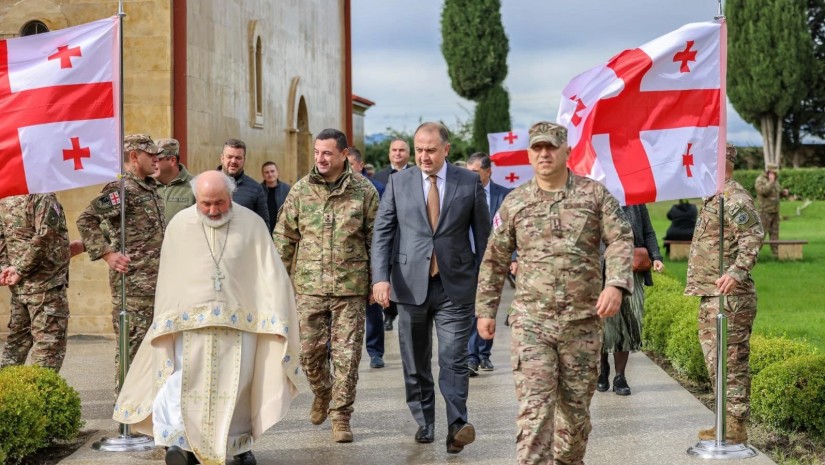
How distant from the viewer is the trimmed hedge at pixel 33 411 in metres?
7.79

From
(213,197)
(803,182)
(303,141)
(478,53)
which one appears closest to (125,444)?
(213,197)

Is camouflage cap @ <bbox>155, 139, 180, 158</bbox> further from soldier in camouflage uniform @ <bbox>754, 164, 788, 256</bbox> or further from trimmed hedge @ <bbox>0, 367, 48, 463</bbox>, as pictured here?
soldier in camouflage uniform @ <bbox>754, 164, 788, 256</bbox>

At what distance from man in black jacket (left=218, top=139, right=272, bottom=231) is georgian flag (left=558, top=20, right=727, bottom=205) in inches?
145

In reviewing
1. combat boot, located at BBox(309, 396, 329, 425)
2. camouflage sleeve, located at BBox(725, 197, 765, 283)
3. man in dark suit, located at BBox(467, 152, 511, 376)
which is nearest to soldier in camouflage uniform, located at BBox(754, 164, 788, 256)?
man in dark suit, located at BBox(467, 152, 511, 376)

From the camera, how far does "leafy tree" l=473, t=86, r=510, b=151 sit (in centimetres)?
5638

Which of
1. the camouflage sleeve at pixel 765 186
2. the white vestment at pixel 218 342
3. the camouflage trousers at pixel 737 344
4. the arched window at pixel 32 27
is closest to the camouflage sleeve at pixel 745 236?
the camouflage trousers at pixel 737 344

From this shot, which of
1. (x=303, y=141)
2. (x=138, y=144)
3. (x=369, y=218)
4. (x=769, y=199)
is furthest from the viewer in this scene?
(x=769, y=199)

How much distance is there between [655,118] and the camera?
8.31 m

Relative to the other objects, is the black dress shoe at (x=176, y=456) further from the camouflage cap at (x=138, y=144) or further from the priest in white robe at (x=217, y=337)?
the camouflage cap at (x=138, y=144)

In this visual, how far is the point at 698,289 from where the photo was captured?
852 cm

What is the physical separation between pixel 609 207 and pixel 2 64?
4442mm

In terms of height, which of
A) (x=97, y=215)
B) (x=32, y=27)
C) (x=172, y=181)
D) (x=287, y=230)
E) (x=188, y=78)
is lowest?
(x=287, y=230)

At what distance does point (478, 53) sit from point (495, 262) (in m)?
53.5

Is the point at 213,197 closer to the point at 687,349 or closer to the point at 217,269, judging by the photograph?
the point at 217,269
